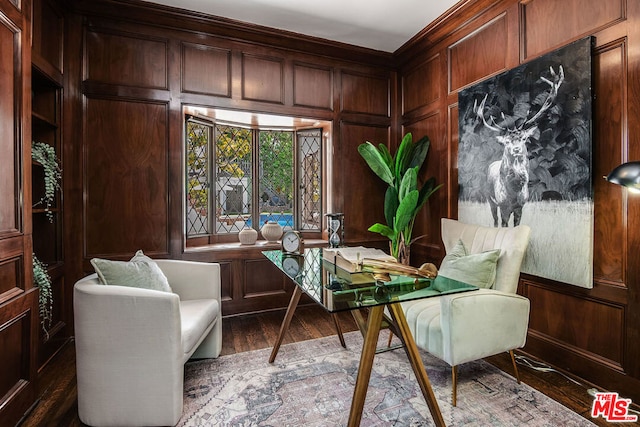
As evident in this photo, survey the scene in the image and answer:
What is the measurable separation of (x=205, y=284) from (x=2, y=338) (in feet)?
3.59

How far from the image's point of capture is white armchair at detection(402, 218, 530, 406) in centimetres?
189

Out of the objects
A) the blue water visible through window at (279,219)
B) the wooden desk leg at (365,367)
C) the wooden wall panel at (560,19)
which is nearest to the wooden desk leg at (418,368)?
the wooden desk leg at (365,367)

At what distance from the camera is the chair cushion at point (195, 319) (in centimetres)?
191

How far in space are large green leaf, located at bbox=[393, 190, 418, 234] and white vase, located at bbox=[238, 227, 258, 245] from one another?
1475 mm

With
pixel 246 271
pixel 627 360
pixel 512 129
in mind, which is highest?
pixel 512 129

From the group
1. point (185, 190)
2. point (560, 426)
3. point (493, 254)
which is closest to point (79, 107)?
point (185, 190)

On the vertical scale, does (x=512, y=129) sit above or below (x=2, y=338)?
above

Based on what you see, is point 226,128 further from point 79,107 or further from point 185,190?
point 79,107

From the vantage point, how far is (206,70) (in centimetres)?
329

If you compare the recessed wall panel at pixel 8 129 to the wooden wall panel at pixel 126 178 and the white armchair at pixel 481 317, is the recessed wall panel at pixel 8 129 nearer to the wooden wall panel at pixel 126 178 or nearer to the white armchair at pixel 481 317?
the wooden wall panel at pixel 126 178

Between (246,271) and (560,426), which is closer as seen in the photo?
(560,426)

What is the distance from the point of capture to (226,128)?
12.3ft

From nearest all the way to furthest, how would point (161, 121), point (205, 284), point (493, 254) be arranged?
point (493, 254) → point (205, 284) → point (161, 121)
